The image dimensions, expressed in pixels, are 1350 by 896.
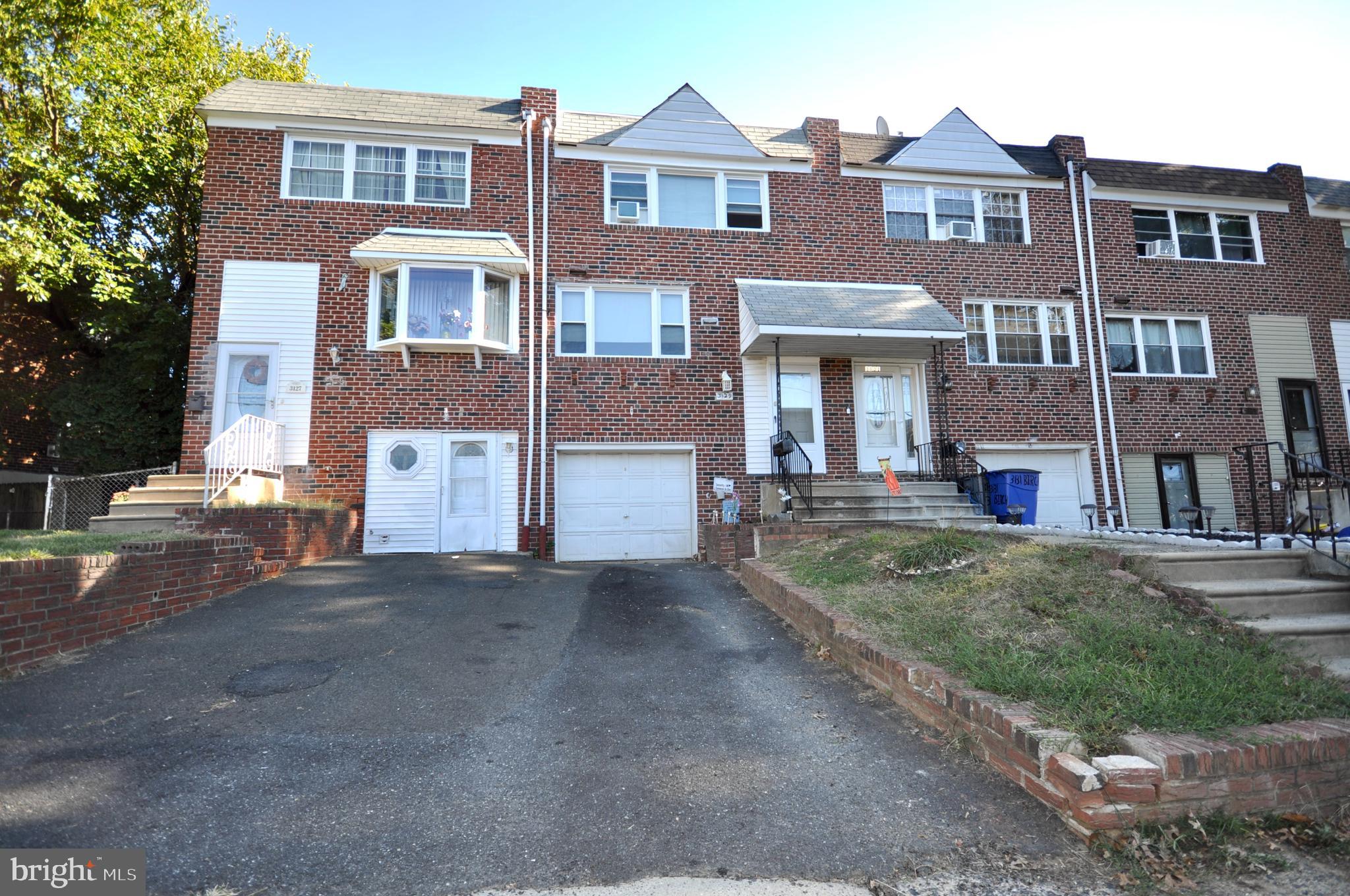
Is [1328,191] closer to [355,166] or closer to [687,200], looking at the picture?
[687,200]

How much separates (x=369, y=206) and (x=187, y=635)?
8.90 meters

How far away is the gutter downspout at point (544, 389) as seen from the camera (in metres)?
12.0

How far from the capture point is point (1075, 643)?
4402 millimetres

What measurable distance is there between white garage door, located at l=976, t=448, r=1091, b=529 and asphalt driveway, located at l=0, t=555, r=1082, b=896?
949 cm

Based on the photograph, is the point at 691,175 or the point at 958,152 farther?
the point at 958,152

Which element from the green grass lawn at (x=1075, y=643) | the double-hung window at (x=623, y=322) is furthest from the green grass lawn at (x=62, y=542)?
the double-hung window at (x=623, y=322)

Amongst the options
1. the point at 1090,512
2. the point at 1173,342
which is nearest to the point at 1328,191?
the point at 1173,342

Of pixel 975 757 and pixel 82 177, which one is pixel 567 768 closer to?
pixel 975 757

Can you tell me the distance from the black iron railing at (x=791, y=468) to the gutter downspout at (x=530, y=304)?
170 inches

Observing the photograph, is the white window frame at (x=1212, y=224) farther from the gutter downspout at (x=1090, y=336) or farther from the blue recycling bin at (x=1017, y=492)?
the blue recycling bin at (x=1017, y=492)

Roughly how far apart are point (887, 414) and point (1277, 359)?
8.90 meters

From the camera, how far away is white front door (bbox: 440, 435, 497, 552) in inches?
468

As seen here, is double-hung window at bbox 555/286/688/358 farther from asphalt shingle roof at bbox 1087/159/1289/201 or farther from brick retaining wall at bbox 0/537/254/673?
asphalt shingle roof at bbox 1087/159/1289/201

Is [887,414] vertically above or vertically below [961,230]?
below
